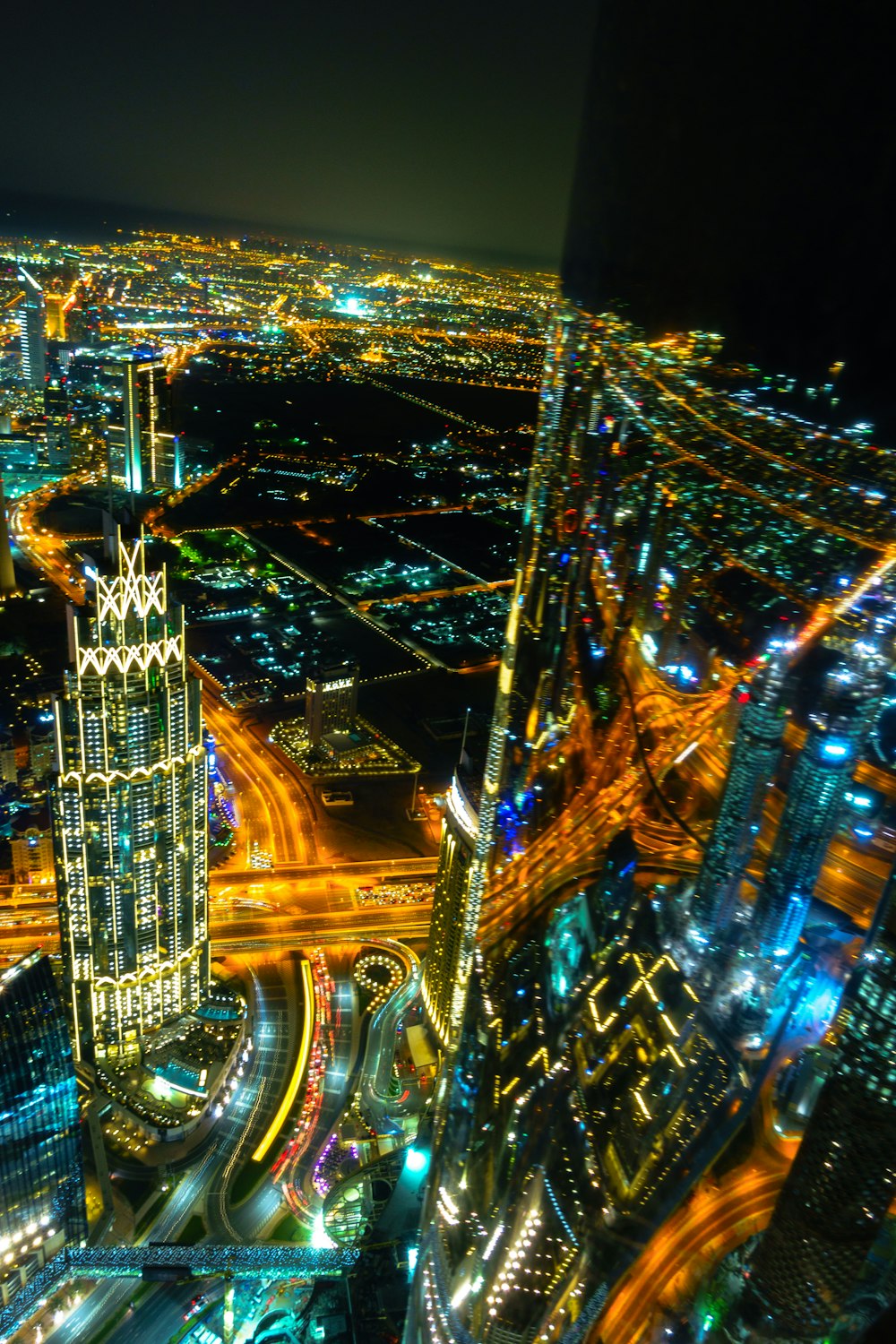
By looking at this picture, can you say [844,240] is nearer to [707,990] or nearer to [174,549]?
[707,990]

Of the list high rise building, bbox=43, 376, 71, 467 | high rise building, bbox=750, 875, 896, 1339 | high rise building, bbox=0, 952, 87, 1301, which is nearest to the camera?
high rise building, bbox=750, 875, 896, 1339

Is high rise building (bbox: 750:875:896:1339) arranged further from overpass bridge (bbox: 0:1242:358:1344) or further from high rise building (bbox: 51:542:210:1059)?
high rise building (bbox: 51:542:210:1059)

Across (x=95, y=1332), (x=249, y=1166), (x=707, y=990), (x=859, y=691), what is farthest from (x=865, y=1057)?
(x=249, y=1166)

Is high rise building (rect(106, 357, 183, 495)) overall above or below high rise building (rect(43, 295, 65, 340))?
below

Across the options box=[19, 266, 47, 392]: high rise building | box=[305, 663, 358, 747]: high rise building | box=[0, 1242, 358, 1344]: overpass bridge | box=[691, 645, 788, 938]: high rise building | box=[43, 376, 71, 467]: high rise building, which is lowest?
box=[0, 1242, 358, 1344]: overpass bridge

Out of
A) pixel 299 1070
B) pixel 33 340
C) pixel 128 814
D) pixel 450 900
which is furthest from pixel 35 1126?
pixel 33 340

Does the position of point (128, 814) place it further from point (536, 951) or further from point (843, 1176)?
point (843, 1176)

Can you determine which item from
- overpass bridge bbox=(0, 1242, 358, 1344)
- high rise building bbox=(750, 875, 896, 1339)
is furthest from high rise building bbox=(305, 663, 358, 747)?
high rise building bbox=(750, 875, 896, 1339)

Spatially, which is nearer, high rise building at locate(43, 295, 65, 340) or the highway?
the highway
